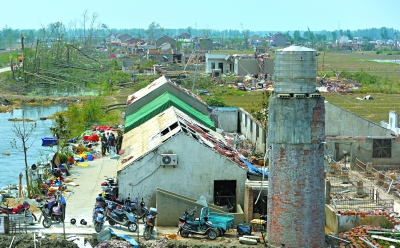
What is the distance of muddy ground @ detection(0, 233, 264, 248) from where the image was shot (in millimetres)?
15656

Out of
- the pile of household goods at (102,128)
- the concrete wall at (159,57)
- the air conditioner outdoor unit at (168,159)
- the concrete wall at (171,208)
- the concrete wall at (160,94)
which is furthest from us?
the concrete wall at (159,57)

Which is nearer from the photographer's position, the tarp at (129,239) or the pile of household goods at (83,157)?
the tarp at (129,239)

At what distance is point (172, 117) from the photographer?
21.3 metres

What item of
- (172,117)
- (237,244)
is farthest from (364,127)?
(237,244)

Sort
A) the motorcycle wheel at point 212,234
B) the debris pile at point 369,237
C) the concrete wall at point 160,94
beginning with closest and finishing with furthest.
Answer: the debris pile at point 369,237 < the motorcycle wheel at point 212,234 < the concrete wall at point 160,94

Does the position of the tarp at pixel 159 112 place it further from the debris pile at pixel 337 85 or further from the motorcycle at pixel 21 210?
the debris pile at pixel 337 85

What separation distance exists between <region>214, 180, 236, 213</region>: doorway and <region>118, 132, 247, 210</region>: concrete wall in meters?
0.20

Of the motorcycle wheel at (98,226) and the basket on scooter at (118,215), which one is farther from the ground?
the basket on scooter at (118,215)

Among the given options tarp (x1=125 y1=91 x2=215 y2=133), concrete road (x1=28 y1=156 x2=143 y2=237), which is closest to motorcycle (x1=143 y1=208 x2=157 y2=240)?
concrete road (x1=28 y1=156 x2=143 y2=237)

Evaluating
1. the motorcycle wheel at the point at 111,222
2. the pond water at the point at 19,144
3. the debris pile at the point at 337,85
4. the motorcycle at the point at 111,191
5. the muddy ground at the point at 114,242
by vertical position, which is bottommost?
the pond water at the point at 19,144

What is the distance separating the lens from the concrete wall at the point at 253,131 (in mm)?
26078

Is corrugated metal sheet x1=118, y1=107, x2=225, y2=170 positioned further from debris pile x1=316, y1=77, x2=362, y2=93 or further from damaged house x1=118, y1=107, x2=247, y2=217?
debris pile x1=316, y1=77, x2=362, y2=93

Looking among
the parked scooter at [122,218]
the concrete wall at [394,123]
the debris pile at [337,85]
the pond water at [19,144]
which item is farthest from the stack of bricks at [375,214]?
the debris pile at [337,85]

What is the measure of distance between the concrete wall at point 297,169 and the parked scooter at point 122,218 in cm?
362
